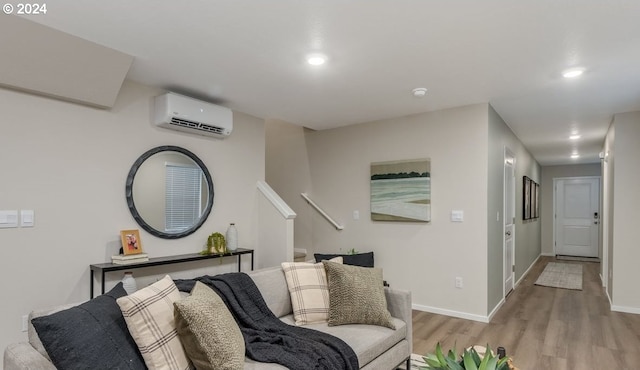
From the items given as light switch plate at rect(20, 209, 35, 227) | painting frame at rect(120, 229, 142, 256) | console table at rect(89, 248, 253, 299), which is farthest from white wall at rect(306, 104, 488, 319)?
light switch plate at rect(20, 209, 35, 227)

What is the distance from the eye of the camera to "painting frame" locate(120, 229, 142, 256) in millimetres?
3081

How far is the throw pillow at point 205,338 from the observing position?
1590 mm

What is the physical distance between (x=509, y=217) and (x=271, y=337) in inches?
168

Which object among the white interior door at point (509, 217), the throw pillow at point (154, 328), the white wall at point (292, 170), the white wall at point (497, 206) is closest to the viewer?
the throw pillow at point (154, 328)

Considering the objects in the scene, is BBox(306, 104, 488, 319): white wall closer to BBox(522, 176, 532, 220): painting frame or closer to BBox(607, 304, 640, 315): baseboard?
BBox(607, 304, 640, 315): baseboard

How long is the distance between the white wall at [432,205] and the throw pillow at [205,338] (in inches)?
118

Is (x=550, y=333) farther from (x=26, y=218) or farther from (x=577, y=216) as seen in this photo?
(x=577, y=216)

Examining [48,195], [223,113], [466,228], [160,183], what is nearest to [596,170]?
[466,228]

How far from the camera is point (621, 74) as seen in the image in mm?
3025

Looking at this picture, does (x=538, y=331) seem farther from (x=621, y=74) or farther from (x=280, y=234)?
(x=280, y=234)

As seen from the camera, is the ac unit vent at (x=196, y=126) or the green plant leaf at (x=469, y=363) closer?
the green plant leaf at (x=469, y=363)

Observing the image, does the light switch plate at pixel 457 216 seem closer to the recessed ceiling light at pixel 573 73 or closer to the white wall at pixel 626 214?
the recessed ceiling light at pixel 573 73

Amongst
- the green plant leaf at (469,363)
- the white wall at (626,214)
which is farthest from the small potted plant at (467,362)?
the white wall at (626,214)
